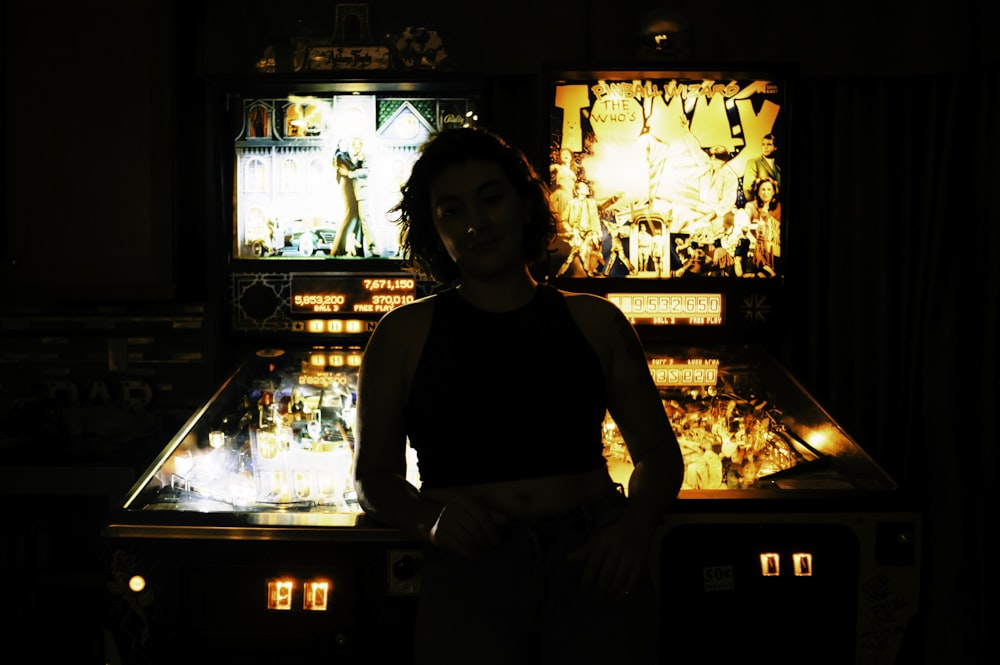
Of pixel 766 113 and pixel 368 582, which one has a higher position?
pixel 766 113

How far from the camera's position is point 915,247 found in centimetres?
267

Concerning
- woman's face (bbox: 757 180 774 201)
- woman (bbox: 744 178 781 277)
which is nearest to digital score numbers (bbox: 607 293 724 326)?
woman (bbox: 744 178 781 277)

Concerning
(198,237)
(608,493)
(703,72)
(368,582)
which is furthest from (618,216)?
(198,237)

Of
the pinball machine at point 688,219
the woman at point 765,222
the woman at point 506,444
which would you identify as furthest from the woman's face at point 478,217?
the woman at point 765,222

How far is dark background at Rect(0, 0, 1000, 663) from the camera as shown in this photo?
2367mm

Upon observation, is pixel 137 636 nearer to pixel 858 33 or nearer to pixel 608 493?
pixel 608 493

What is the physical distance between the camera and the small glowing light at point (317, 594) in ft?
4.95

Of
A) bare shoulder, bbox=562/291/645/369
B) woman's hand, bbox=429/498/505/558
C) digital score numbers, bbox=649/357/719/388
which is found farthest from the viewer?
digital score numbers, bbox=649/357/719/388

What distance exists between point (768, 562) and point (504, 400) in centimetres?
65

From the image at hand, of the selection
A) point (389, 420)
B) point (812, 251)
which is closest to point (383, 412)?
point (389, 420)

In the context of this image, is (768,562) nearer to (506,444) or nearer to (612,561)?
(612,561)

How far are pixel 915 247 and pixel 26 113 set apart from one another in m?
2.68

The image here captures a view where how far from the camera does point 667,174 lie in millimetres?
2172

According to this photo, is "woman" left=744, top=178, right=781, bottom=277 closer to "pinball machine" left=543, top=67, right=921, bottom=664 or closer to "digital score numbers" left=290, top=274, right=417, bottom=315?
"pinball machine" left=543, top=67, right=921, bottom=664
